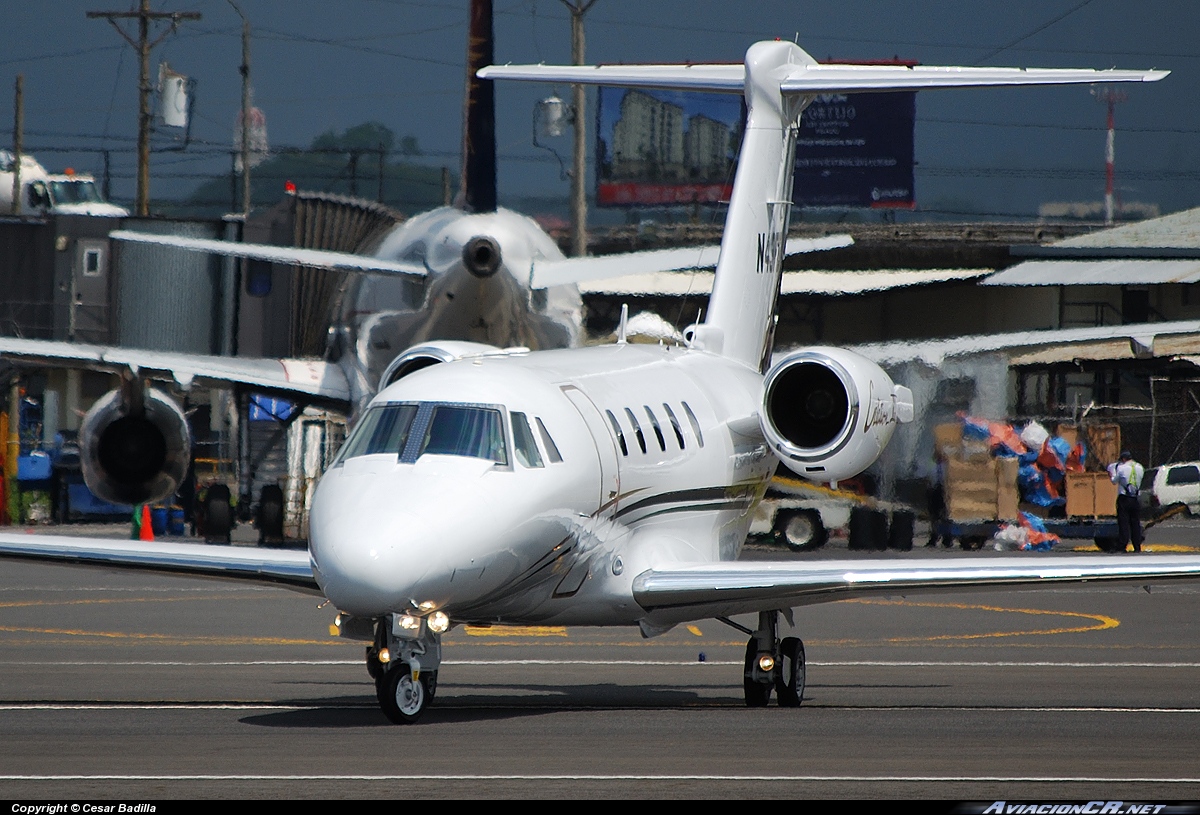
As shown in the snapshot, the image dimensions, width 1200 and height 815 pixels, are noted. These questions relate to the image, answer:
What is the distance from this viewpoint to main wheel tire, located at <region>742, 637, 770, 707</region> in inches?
616

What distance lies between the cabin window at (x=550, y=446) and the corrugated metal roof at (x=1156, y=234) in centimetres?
5499

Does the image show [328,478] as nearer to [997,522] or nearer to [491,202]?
[491,202]

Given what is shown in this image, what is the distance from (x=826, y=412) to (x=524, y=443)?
15.8 ft

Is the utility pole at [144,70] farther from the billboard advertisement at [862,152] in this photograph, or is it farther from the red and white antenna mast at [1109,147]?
the red and white antenna mast at [1109,147]

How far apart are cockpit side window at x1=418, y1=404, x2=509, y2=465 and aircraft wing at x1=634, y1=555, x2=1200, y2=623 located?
2.20 metres

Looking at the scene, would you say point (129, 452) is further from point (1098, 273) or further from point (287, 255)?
point (1098, 273)

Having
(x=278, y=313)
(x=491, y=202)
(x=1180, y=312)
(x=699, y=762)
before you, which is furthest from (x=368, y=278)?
(x=1180, y=312)

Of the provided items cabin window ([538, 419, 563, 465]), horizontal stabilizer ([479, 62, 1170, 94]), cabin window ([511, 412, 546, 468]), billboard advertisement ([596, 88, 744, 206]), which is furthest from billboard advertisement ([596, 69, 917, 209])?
cabin window ([511, 412, 546, 468])

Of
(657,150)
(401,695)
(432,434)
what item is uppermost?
(657,150)

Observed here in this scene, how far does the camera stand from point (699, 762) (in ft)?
37.7

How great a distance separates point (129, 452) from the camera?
3209 centimetres

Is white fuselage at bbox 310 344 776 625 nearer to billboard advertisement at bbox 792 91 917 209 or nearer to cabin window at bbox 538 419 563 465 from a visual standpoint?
cabin window at bbox 538 419 563 465

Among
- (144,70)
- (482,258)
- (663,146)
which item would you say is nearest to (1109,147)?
(663,146)

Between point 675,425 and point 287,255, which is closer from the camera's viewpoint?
point 675,425
